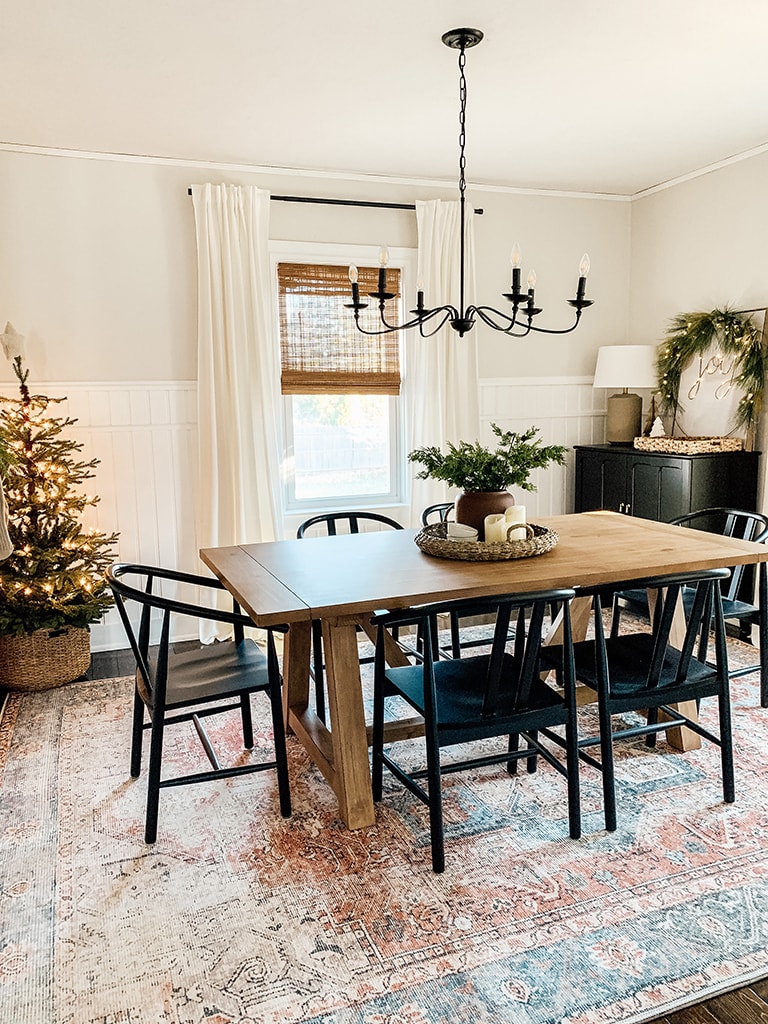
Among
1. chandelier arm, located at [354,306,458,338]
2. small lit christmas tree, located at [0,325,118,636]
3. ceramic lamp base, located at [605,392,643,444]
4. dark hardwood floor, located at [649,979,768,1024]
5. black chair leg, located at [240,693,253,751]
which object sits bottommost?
dark hardwood floor, located at [649,979,768,1024]

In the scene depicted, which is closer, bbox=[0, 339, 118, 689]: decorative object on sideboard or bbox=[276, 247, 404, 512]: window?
bbox=[0, 339, 118, 689]: decorative object on sideboard

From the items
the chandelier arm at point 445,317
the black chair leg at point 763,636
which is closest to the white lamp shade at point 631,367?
the chandelier arm at point 445,317

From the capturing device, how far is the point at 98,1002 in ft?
6.10

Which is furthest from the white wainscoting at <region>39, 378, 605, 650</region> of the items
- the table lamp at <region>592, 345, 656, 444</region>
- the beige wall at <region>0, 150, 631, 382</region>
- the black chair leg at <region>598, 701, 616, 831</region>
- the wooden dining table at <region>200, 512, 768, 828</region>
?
the black chair leg at <region>598, 701, 616, 831</region>

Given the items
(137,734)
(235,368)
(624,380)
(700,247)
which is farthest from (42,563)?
(700,247)

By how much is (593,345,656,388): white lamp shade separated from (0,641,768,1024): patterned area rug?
2584 millimetres

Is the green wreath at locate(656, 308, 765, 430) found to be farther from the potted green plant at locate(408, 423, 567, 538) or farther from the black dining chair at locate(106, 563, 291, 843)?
the black dining chair at locate(106, 563, 291, 843)

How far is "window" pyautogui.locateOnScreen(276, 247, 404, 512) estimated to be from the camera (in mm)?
4742

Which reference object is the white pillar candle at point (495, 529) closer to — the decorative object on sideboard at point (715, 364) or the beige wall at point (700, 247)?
the decorative object on sideboard at point (715, 364)

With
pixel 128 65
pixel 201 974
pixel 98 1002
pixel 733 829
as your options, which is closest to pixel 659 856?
pixel 733 829

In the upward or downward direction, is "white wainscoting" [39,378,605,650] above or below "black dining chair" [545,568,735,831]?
above

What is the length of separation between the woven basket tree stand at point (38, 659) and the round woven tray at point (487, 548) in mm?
2023

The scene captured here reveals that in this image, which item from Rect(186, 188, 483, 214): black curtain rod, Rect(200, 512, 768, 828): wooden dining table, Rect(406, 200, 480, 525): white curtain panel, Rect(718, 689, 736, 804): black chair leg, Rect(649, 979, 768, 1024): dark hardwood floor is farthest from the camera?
Rect(406, 200, 480, 525): white curtain panel

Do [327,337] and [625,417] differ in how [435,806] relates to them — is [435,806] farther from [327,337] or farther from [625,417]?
[625,417]
